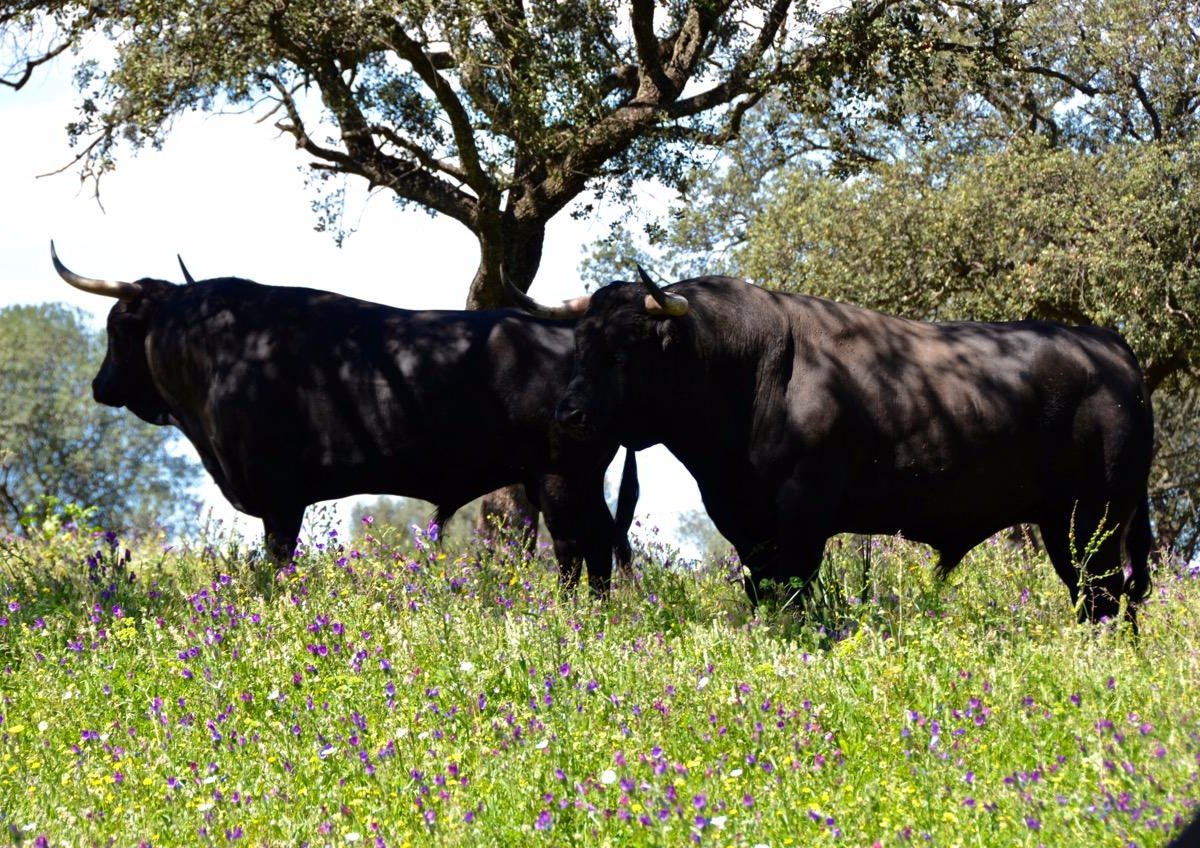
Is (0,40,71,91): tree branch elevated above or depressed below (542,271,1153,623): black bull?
above

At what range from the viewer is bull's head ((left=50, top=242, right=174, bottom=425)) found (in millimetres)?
12023

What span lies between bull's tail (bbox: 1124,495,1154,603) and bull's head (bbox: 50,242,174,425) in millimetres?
7430

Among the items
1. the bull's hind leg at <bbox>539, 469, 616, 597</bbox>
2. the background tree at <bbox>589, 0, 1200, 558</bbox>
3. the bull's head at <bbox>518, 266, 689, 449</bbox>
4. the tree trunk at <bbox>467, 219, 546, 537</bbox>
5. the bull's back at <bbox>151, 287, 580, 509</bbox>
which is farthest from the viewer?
the background tree at <bbox>589, 0, 1200, 558</bbox>

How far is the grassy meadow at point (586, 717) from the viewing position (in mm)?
4742

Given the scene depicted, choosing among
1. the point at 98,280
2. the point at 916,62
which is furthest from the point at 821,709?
the point at 916,62

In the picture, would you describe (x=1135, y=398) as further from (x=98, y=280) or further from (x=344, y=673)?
(x=98, y=280)

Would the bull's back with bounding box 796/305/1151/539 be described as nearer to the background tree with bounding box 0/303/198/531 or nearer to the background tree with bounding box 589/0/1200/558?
the background tree with bounding box 589/0/1200/558

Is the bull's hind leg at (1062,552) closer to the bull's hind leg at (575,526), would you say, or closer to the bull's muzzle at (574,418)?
the bull's muzzle at (574,418)

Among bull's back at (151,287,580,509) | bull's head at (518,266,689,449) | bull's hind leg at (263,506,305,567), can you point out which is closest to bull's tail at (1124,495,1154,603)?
bull's head at (518,266,689,449)

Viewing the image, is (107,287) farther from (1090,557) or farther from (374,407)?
(1090,557)

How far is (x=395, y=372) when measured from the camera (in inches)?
415

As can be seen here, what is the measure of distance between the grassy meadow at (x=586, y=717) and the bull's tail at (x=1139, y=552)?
15cm

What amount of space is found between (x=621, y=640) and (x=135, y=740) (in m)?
2.23

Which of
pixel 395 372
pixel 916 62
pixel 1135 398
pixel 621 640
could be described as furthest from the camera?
pixel 916 62
